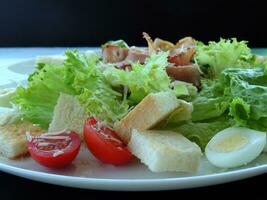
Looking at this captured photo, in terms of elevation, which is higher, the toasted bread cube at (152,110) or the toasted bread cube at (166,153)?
the toasted bread cube at (152,110)

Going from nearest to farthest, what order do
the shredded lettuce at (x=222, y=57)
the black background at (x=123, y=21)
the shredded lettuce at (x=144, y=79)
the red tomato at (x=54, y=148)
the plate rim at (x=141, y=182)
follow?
the plate rim at (x=141, y=182) → the red tomato at (x=54, y=148) → the shredded lettuce at (x=144, y=79) → the shredded lettuce at (x=222, y=57) → the black background at (x=123, y=21)

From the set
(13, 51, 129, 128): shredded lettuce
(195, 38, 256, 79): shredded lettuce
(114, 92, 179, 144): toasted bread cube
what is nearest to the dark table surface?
(114, 92, 179, 144): toasted bread cube

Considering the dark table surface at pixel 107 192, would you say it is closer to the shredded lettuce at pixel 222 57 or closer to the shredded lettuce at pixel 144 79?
the shredded lettuce at pixel 144 79

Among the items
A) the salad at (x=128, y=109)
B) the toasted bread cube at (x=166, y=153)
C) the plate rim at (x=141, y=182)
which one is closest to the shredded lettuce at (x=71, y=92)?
the salad at (x=128, y=109)

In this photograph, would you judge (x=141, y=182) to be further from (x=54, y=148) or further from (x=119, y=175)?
(x=54, y=148)

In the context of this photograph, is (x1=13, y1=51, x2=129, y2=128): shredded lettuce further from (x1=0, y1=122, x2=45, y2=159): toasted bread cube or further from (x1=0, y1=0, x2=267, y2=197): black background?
(x1=0, y1=0, x2=267, y2=197): black background

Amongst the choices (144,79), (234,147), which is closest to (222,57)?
(144,79)
